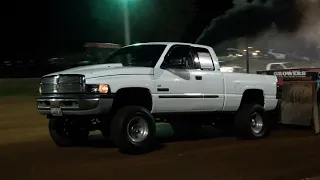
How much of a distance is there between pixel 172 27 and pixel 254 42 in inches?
333

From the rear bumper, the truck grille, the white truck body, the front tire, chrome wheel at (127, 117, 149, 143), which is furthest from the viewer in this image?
chrome wheel at (127, 117, 149, 143)

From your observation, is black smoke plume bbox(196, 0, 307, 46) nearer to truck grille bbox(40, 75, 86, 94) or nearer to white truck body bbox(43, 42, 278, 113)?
white truck body bbox(43, 42, 278, 113)

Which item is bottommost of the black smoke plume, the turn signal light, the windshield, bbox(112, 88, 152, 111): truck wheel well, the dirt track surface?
the dirt track surface

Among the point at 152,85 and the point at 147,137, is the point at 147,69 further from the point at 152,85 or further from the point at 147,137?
the point at 147,137

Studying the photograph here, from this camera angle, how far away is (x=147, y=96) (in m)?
8.79

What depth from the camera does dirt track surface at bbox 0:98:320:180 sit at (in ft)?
23.0

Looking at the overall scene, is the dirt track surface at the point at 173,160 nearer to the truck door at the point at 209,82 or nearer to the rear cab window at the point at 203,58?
the truck door at the point at 209,82

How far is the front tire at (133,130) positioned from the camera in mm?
8227

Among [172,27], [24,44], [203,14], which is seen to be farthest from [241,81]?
[203,14]

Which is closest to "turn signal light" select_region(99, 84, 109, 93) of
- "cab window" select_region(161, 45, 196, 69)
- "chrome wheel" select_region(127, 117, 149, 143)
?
"chrome wheel" select_region(127, 117, 149, 143)

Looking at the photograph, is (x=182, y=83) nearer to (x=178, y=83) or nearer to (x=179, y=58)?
(x=178, y=83)

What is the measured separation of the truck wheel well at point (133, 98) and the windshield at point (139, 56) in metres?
0.63

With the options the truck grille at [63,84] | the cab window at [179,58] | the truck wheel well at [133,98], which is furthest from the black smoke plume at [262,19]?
the truck grille at [63,84]

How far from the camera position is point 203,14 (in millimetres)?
36000
